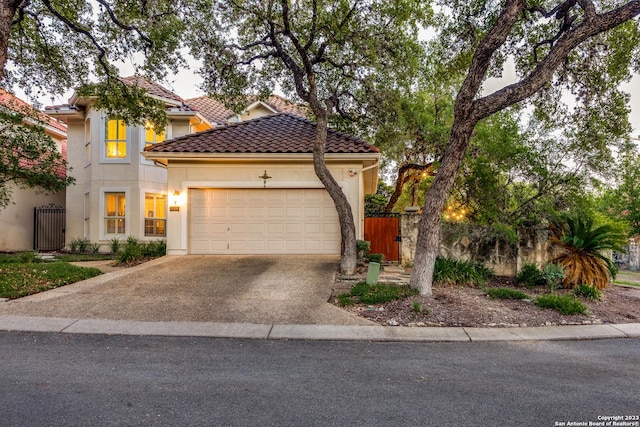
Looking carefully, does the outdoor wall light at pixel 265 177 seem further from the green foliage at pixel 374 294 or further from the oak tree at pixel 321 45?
the green foliage at pixel 374 294

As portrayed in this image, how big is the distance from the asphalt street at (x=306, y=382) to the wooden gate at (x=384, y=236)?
719cm

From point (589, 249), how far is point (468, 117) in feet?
16.1

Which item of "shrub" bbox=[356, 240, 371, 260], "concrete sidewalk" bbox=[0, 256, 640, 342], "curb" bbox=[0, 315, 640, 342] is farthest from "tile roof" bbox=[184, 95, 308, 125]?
"curb" bbox=[0, 315, 640, 342]

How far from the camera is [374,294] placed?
21.9 ft

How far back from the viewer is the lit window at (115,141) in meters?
14.4

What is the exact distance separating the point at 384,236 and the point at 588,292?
5.85 m

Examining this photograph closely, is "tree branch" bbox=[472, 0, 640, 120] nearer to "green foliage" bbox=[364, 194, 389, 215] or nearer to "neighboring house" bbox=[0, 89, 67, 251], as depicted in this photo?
"green foliage" bbox=[364, 194, 389, 215]

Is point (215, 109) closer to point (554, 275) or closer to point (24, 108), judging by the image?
point (24, 108)

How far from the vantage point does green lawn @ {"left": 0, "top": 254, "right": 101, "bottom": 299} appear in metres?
6.82

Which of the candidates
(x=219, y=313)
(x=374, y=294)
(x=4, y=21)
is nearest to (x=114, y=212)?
(x=4, y=21)

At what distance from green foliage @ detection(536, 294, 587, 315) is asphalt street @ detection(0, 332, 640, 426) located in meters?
1.34

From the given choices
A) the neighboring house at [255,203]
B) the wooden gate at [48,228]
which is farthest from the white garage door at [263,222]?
the wooden gate at [48,228]

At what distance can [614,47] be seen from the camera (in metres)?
8.33

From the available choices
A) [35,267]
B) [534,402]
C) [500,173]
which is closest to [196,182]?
[35,267]
